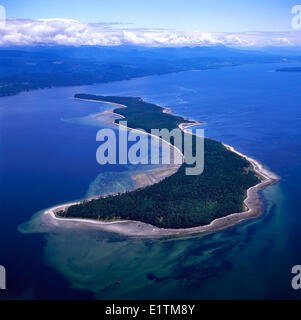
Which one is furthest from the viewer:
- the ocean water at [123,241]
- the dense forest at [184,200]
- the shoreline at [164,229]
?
the dense forest at [184,200]

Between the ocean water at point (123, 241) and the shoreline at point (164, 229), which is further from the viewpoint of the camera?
the shoreline at point (164, 229)

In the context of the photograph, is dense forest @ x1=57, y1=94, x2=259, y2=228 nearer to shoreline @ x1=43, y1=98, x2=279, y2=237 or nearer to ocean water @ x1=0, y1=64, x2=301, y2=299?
shoreline @ x1=43, y1=98, x2=279, y2=237

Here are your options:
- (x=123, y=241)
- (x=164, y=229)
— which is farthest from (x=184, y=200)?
(x=123, y=241)

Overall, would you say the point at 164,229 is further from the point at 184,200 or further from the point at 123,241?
the point at 184,200

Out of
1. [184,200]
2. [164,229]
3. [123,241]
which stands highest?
[184,200]

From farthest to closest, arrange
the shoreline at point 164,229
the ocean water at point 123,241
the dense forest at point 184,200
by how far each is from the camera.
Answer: the dense forest at point 184,200, the shoreline at point 164,229, the ocean water at point 123,241

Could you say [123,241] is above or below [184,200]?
below

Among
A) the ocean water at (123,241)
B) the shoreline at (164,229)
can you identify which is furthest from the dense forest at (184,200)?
the ocean water at (123,241)

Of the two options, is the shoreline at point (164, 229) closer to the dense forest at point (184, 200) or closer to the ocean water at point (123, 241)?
the dense forest at point (184, 200)

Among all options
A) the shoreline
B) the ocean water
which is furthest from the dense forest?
the ocean water
